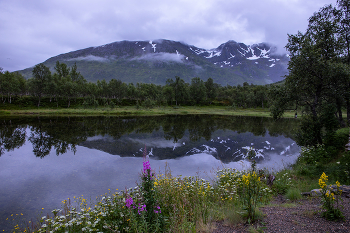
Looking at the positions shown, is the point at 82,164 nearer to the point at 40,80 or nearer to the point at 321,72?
the point at 321,72

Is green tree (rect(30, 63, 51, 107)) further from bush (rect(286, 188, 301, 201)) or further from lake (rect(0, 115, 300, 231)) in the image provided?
bush (rect(286, 188, 301, 201))

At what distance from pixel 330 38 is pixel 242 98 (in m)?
110

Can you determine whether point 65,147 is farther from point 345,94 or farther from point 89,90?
point 89,90

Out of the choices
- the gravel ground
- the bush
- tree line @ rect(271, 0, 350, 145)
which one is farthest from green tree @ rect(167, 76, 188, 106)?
the gravel ground

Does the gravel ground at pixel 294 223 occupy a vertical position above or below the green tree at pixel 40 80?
below

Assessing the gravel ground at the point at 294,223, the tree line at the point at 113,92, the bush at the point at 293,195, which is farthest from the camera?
the tree line at the point at 113,92

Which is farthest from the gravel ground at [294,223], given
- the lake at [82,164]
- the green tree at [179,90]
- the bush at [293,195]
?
the green tree at [179,90]

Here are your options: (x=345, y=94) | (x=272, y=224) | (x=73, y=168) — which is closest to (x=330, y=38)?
(x=345, y=94)

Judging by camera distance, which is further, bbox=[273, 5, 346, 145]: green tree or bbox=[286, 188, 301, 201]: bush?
bbox=[273, 5, 346, 145]: green tree

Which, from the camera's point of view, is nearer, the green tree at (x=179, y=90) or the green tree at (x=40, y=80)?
the green tree at (x=40, y=80)

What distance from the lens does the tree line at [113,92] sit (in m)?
95.2

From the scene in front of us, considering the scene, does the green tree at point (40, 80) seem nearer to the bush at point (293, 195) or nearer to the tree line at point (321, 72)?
the tree line at point (321, 72)

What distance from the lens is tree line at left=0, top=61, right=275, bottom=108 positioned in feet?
313

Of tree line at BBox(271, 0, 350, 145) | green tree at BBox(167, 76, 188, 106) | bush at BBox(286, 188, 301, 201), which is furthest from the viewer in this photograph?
green tree at BBox(167, 76, 188, 106)
